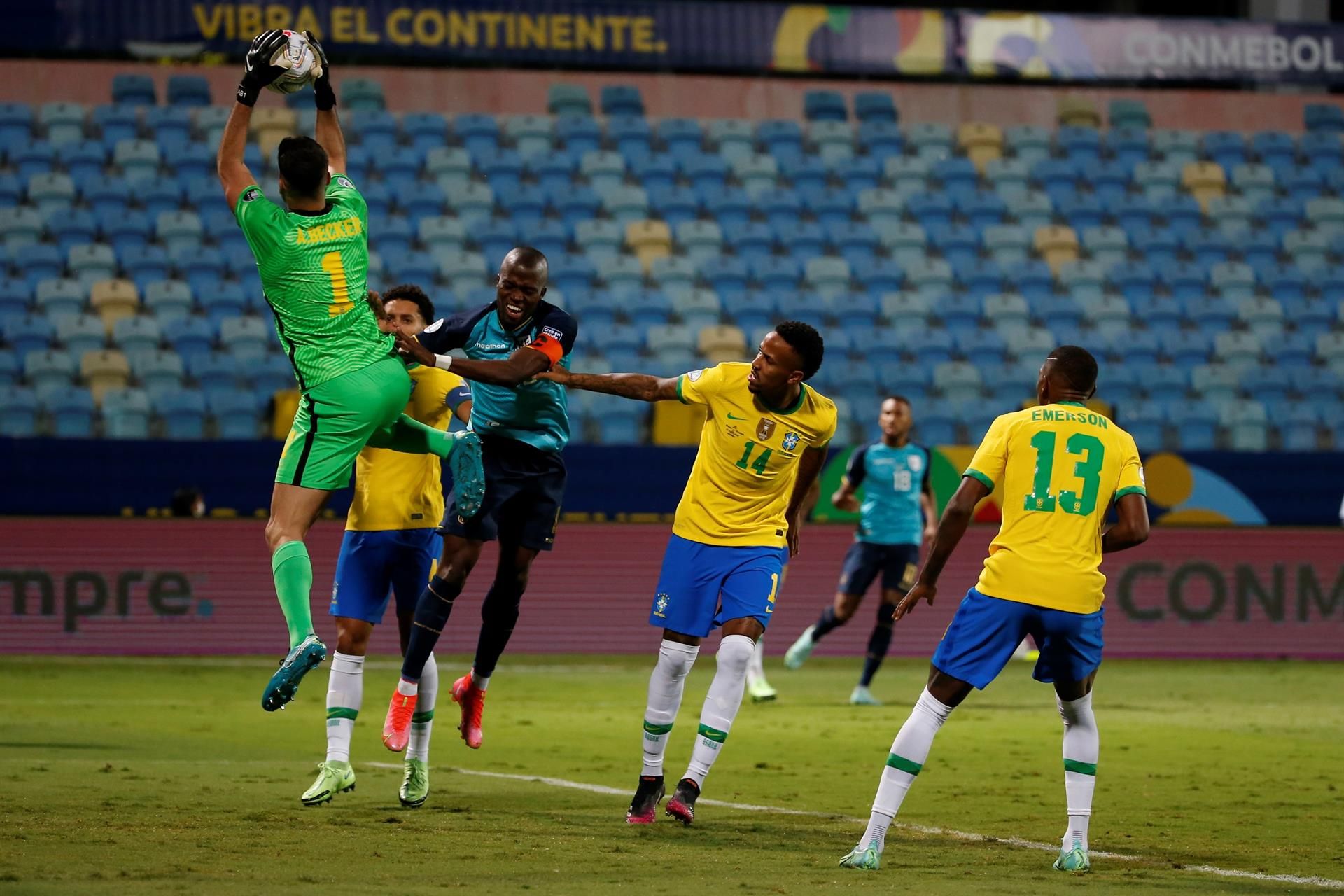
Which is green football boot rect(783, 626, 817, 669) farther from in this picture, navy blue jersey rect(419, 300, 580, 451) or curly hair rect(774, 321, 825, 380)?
curly hair rect(774, 321, 825, 380)

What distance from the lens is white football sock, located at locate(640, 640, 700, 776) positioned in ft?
26.9

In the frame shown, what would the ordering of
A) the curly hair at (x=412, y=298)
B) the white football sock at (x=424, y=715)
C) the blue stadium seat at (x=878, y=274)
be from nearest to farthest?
the white football sock at (x=424, y=715) → the curly hair at (x=412, y=298) → the blue stadium seat at (x=878, y=274)

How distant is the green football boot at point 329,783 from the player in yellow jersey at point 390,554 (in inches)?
3.1

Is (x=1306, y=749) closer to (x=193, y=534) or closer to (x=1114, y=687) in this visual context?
(x=1114, y=687)

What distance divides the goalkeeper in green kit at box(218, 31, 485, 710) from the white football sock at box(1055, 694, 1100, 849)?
326 centimetres

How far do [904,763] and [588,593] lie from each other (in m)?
11.6

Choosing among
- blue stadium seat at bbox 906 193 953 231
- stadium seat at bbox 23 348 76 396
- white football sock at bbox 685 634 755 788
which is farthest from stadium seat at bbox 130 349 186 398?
white football sock at bbox 685 634 755 788

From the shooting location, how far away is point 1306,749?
39.0 ft

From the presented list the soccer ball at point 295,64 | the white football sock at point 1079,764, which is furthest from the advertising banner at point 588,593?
the white football sock at point 1079,764

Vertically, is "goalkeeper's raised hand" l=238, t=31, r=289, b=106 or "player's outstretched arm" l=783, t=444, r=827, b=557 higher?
"goalkeeper's raised hand" l=238, t=31, r=289, b=106

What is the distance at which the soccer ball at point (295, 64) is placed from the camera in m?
7.52

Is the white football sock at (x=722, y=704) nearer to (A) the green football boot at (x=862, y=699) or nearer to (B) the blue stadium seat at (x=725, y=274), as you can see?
(A) the green football boot at (x=862, y=699)

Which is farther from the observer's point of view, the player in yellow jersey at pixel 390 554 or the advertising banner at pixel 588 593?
the advertising banner at pixel 588 593

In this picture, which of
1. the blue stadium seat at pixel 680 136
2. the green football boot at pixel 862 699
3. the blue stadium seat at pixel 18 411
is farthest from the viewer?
the blue stadium seat at pixel 680 136
